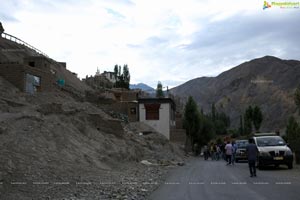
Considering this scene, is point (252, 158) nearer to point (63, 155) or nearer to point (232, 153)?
point (63, 155)

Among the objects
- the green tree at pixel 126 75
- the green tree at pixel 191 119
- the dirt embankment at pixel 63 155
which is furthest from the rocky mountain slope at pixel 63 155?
the green tree at pixel 126 75

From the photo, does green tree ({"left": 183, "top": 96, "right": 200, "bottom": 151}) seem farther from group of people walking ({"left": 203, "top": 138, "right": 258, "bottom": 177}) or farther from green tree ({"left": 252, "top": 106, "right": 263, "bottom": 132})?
group of people walking ({"left": 203, "top": 138, "right": 258, "bottom": 177})

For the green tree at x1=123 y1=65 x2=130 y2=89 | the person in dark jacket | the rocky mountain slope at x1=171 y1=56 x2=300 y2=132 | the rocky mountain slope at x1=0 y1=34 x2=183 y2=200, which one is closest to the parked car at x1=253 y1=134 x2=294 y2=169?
the person in dark jacket

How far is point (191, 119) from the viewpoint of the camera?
2613 inches

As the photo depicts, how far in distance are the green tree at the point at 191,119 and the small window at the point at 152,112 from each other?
6836mm

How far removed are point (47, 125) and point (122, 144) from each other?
869 cm

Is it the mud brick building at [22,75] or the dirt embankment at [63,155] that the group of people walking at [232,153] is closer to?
the dirt embankment at [63,155]

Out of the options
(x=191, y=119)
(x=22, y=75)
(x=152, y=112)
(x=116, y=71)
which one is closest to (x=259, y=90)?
(x=116, y=71)

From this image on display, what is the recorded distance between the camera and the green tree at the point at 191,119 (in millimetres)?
65875

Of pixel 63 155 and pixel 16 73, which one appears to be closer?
pixel 63 155

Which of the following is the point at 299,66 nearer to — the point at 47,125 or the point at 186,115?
the point at 186,115

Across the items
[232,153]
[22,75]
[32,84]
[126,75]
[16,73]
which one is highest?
[126,75]

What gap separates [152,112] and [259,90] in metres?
90.9

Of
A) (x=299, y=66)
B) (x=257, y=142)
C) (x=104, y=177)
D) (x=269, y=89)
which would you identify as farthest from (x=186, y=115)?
(x=299, y=66)
